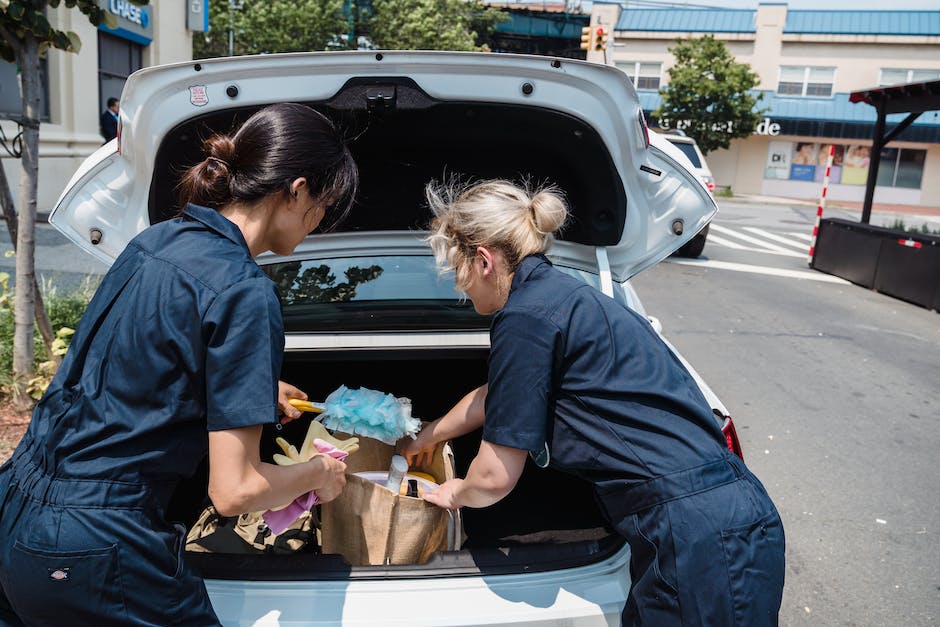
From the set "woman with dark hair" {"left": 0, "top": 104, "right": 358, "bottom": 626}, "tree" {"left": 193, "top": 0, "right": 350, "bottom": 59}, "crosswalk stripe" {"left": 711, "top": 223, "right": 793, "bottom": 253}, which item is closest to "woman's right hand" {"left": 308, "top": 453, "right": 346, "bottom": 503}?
"woman with dark hair" {"left": 0, "top": 104, "right": 358, "bottom": 626}

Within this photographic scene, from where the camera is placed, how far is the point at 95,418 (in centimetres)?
137

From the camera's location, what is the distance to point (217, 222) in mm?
1469

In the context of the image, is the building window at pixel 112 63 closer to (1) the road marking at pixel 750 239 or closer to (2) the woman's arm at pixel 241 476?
(1) the road marking at pixel 750 239

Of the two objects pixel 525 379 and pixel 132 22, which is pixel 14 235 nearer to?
pixel 525 379

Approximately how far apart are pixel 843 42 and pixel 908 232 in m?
30.1

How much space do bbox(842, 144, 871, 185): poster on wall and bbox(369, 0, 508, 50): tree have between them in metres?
19.2

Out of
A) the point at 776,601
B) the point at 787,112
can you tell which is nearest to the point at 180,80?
the point at 776,601

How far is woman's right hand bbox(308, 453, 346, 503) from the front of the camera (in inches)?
64.7

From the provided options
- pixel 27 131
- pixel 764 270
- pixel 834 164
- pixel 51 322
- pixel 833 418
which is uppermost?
pixel 834 164

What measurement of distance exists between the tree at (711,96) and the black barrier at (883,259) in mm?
21590

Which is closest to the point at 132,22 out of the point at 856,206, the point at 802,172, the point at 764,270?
the point at 764,270

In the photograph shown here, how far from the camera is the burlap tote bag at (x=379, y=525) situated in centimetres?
202

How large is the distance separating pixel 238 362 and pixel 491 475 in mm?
674

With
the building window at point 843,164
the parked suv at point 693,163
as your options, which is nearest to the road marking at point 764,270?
the parked suv at point 693,163
